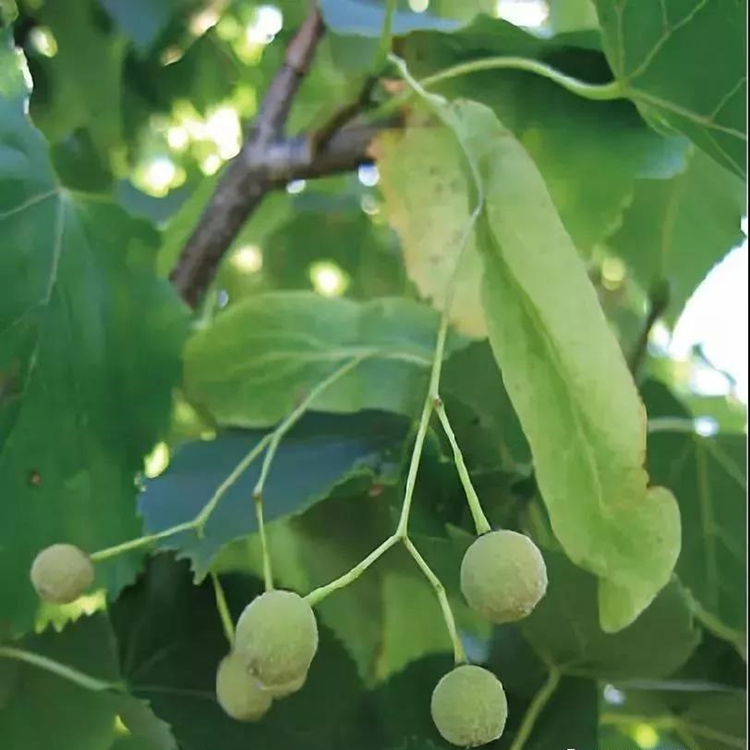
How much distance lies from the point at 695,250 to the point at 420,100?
0.62 feet

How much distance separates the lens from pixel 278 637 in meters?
0.30

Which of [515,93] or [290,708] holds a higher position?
[515,93]

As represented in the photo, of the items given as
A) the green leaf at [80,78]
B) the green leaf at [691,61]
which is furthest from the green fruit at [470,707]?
the green leaf at [80,78]

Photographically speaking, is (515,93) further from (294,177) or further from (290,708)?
(290,708)

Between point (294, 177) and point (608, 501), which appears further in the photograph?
point (294, 177)

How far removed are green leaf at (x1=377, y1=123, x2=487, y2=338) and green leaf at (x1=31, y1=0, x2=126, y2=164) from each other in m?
0.26

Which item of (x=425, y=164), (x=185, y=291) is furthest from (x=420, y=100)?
(x=185, y=291)

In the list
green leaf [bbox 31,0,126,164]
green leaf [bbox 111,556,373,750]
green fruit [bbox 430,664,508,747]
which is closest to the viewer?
green fruit [bbox 430,664,508,747]

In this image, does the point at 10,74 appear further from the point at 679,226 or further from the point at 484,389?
the point at 679,226

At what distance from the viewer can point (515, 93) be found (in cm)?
49

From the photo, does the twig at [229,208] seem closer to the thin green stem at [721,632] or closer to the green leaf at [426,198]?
the green leaf at [426,198]

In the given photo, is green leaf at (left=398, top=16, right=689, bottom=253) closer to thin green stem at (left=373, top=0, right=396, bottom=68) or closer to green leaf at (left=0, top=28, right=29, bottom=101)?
thin green stem at (left=373, top=0, right=396, bottom=68)

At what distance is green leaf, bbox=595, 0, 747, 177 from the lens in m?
0.39

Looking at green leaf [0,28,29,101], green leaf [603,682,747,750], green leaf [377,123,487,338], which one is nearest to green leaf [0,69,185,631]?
green leaf [0,28,29,101]
